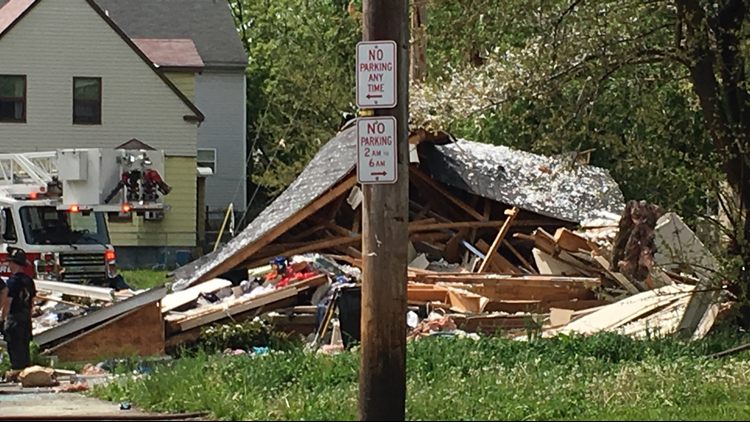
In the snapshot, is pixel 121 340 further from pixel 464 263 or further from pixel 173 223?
pixel 173 223

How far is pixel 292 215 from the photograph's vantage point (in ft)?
75.3

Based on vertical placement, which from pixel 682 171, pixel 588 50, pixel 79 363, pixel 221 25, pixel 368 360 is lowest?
pixel 79 363

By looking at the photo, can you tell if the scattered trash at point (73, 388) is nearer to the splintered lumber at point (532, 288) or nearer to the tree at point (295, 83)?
the splintered lumber at point (532, 288)

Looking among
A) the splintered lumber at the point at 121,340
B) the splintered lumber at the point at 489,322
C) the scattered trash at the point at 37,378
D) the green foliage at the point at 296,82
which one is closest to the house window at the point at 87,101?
the green foliage at the point at 296,82

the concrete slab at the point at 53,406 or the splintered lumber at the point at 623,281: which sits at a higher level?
the splintered lumber at the point at 623,281

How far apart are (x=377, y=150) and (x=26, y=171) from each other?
1652cm

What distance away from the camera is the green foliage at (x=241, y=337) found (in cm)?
1838

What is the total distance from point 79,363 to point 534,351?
22.9 ft

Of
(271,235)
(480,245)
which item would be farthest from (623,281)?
(271,235)

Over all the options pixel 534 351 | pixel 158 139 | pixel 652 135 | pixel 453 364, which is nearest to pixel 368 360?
pixel 453 364

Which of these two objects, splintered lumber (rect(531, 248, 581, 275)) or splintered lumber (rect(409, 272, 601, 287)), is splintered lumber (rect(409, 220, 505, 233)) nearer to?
splintered lumber (rect(531, 248, 581, 275))

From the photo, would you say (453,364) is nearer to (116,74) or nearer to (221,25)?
(116,74)

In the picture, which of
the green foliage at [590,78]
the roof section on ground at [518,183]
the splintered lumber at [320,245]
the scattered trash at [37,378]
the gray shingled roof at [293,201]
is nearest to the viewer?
the scattered trash at [37,378]

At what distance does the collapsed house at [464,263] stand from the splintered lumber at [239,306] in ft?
0.07
